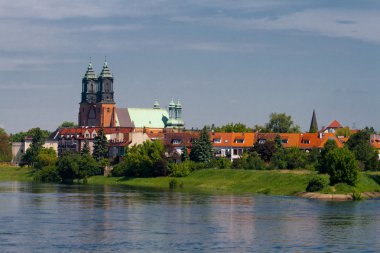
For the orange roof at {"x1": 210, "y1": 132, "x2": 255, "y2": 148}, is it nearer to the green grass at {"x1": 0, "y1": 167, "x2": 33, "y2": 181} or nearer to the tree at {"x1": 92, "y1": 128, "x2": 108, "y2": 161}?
the tree at {"x1": 92, "y1": 128, "x2": 108, "y2": 161}

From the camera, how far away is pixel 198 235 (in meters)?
73.6

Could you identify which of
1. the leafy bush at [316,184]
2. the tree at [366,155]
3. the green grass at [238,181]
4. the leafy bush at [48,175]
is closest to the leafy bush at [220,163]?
the green grass at [238,181]

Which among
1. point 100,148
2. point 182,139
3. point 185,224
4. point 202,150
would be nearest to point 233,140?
point 182,139

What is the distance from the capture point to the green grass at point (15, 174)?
17190cm

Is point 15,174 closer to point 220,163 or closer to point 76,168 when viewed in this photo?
point 76,168

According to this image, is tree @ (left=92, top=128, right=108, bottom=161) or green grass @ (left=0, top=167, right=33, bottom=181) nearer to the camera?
green grass @ (left=0, top=167, right=33, bottom=181)

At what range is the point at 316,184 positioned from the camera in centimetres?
11356

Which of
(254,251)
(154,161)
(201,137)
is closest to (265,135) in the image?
(201,137)

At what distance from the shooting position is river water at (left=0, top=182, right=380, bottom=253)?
2675 inches

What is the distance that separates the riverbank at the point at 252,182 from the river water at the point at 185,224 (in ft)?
19.7

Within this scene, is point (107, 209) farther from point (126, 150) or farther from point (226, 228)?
point (126, 150)

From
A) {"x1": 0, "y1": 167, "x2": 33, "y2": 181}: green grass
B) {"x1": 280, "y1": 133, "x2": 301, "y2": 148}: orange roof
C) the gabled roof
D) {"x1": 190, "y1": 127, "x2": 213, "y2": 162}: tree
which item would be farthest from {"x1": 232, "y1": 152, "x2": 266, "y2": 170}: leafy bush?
{"x1": 0, "y1": 167, "x2": 33, "y2": 181}: green grass

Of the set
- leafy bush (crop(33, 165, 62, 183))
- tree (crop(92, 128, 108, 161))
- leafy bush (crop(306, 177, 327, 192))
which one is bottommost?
leafy bush (crop(306, 177, 327, 192))

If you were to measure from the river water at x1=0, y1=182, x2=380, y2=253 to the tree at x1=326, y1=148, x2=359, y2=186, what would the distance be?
7006 mm
